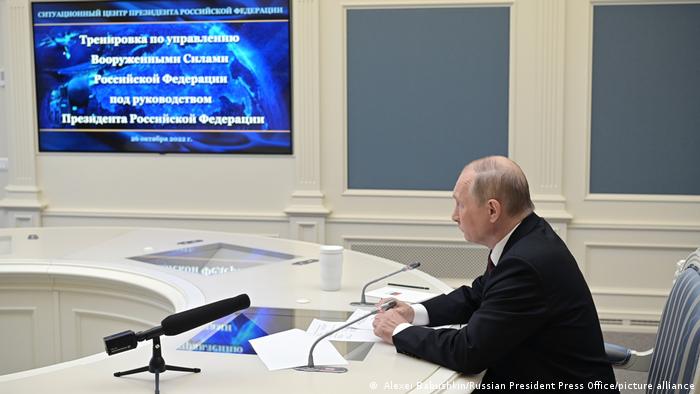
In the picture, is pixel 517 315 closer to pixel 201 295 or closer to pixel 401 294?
pixel 401 294

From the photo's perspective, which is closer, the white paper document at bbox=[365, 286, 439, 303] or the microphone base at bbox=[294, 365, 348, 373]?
the microphone base at bbox=[294, 365, 348, 373]

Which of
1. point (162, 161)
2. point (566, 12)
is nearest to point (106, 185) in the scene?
point (162, 161)

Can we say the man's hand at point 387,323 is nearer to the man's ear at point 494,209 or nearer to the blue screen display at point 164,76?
the man's ear at point 494,209

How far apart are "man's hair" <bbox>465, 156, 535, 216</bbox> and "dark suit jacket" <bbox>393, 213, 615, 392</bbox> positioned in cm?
9

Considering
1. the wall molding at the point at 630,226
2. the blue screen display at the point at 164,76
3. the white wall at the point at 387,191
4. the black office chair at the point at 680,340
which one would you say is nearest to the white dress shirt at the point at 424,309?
the black office chair at the point at 680,340

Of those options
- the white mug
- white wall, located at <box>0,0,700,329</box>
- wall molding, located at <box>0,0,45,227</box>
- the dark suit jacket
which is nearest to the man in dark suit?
the dark suit jacket

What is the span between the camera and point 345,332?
6.43ft

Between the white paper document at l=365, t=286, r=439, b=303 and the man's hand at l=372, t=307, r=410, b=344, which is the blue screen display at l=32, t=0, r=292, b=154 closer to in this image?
the white paper document at l=365, t=286, r=439, b=303

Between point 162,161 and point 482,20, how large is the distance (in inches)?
93.5

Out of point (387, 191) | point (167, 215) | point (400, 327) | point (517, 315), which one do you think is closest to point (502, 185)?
point (517, 315)

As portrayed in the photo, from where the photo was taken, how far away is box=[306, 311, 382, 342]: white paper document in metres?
1.90

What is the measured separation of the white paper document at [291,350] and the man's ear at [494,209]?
507 mm

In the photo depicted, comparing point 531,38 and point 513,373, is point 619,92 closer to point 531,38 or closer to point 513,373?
point 531,38

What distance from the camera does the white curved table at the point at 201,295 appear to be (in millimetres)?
1587
